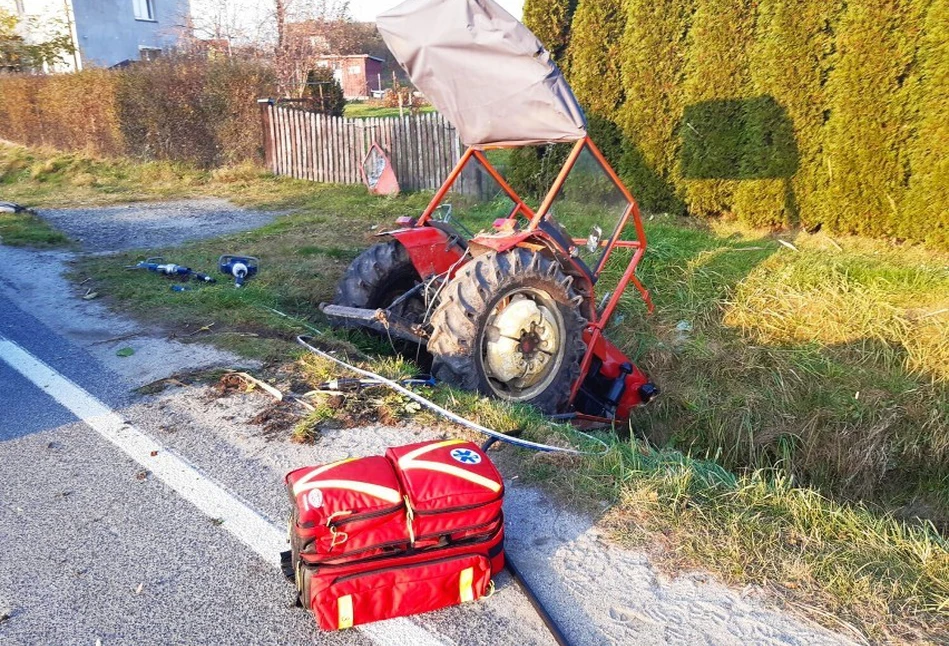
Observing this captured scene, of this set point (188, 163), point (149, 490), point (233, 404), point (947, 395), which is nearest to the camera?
point (149, 490)

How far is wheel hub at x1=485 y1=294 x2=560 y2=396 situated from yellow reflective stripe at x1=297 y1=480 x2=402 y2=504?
2.38 meters

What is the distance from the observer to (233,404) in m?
4.91

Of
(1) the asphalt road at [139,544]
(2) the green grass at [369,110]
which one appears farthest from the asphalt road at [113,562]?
(2) the green grass at [369,110]

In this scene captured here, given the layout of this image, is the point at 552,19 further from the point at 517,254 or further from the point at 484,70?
the point at 517,254

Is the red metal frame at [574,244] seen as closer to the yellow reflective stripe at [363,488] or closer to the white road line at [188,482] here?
the white road line at [188,482]

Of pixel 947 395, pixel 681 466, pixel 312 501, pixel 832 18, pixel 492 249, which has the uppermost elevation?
pixel 832 18

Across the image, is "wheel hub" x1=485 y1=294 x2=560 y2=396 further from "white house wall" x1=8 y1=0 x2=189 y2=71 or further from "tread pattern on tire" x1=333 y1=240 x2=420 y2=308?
"white house wall" x1=8 y1=0 x2=189 y2=71

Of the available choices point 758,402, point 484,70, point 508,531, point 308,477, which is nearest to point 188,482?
point 308,477

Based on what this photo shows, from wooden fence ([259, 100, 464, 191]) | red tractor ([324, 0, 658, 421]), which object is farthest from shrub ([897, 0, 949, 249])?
wooden fence ([259, 100, 464, 191])

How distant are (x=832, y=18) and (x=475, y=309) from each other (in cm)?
644

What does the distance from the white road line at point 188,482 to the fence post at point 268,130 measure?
1235 cm

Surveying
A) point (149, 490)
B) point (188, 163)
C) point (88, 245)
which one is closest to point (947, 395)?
point (149, 490)

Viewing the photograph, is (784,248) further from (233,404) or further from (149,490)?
(149,490)

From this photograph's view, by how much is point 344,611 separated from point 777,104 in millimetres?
8496
